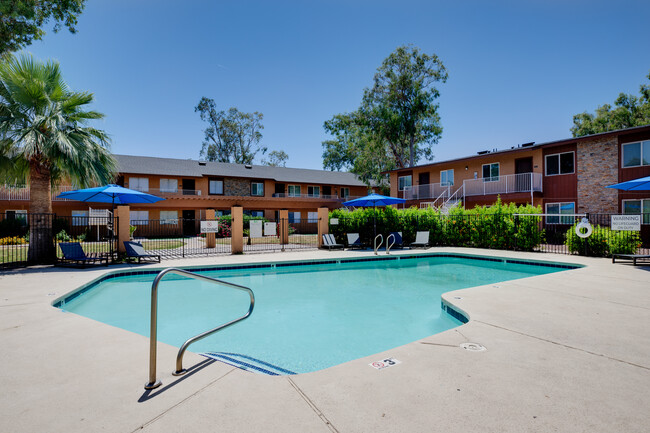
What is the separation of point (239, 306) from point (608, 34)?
25.0 m

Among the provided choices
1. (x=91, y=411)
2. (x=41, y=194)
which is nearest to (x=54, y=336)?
(x=91, y=411)

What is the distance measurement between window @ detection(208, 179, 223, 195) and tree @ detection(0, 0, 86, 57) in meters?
22.3

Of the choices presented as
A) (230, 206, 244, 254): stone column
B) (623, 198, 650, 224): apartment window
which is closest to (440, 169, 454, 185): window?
(623, 198, 650, 224): apartment window

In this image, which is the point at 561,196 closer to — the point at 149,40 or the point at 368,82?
the point at 368,82

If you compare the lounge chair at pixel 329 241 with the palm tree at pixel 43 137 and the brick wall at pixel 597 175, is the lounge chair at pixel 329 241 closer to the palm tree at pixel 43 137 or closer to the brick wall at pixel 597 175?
the palm tree at pixel 43 137

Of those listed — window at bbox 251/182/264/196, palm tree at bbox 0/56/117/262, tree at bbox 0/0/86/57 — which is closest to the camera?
tree at bbox 0/0/86/57

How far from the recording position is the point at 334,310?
7.18 meters

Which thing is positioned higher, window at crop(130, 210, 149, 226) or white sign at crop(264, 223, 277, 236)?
window at crop(130, 210, 149, 226)

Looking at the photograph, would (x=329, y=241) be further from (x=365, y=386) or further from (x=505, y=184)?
(x=505, y=184)

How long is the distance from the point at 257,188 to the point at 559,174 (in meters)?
26.3

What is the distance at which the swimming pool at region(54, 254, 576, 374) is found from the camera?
5.11 metres

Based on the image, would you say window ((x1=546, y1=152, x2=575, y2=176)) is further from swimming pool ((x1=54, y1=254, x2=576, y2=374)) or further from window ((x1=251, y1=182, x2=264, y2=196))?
window ((x1=251, y1=182, x2=264, y2=196))

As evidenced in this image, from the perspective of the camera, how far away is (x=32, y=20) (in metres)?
9.31

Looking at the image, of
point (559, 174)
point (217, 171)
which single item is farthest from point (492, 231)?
point (217, 171)
